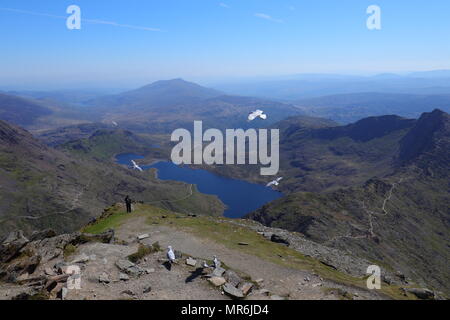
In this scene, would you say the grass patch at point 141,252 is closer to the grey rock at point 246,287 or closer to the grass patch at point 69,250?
the grass patch at point 69,250

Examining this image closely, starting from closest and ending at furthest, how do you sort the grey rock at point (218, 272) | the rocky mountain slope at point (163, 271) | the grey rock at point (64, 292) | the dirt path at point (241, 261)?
the grey rock at point (64, 292)
the rocky mountain slope at point (163, 271)
the grey rock at point (218, 272)
the dirt path at point (241, 261)

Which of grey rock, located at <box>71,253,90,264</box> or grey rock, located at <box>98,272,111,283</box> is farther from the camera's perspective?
grey rock, located at <box>71,253,90,264</box>

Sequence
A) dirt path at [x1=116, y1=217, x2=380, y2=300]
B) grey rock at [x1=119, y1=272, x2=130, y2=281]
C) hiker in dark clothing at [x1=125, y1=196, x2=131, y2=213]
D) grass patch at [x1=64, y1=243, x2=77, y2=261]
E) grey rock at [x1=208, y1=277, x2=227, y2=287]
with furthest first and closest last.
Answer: hiker in dark clothing at [x1=125, y1=196, x2=131, y2=213] → grass patch at [x1=64, y1=243, x2=77, y2=261] → dirt path at [x1=116, y1=217, x2=380, y2=300] → grey rock at [x1=119, y1=272, x2=130, y2=281] → grey rock at [x1=208, y1=277, x2=227, y2=287]

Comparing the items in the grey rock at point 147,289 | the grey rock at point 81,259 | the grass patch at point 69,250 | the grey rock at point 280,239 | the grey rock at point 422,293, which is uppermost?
the grey rock at point 81,259

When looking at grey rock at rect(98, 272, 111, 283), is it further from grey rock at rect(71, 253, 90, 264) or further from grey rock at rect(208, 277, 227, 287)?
grey rock at rect(208, 277, 227, 287)

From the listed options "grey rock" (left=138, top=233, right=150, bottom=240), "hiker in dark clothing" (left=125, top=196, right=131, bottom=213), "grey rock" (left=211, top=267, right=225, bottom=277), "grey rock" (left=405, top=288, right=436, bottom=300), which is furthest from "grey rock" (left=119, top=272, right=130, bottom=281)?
"grey rock" (left=405, top=288, right=436, bottom=300)

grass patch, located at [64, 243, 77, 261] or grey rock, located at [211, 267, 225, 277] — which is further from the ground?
grass patch, located at [64, 243, 77, 261]

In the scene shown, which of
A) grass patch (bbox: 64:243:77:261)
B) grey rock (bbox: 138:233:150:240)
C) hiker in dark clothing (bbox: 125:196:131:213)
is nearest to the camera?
grass patch (bbox: 64:243:77:261)

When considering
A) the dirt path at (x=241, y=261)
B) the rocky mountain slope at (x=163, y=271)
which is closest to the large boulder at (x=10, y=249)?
the rocky mountain slope at (x=163, y=271)

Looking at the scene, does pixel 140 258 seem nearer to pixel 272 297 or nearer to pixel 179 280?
pixel 179 280
